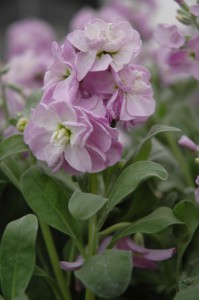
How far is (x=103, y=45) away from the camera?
1.83 feet

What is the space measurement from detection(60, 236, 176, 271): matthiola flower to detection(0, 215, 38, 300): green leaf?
0.20 ft

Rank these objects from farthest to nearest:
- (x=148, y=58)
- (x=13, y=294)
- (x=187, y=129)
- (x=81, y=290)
→ (x=148, y=58)
(x=187, y=129)
(x=81, y=290)
(x=13, y=294)

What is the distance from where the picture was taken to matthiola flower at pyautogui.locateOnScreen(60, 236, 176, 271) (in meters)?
0.59

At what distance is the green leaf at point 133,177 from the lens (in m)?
0.52

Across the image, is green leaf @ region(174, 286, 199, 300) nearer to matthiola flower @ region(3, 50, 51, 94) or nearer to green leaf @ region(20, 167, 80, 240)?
green leaf @ region(20, 167, 80, 240)

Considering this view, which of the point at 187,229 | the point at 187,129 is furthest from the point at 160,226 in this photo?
the point at 187,129

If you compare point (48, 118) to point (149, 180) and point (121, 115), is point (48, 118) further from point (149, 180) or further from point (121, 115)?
point (149, 180)

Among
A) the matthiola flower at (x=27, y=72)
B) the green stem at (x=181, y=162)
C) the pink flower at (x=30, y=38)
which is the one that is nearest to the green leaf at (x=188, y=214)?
the green stem at (x=181, y=162)

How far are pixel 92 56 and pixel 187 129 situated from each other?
452 millimetres

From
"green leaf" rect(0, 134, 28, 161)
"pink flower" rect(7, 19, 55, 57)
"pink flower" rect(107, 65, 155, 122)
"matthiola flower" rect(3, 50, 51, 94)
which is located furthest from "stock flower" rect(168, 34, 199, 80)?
"pink flower" rect(7, 19, 55, 57)

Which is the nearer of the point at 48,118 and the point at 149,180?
the point at 48,118

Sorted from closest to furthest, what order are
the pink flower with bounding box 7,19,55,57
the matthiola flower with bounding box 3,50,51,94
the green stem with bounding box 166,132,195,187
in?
the green stem with bounding box 166,132,195,187
the matthiola flower with bounding box 3,50,51,94
the pink flower with bounding box 7,19,55,57

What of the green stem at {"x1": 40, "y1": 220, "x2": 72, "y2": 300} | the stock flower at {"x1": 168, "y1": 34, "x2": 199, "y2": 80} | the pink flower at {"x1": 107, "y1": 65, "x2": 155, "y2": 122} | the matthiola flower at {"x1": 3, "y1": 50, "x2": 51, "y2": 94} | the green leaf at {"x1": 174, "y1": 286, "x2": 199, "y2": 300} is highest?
the pink flower at {"x1": 107, "y1": 65, "x2": 155, "y2": 122}

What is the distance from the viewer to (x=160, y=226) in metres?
0.56
